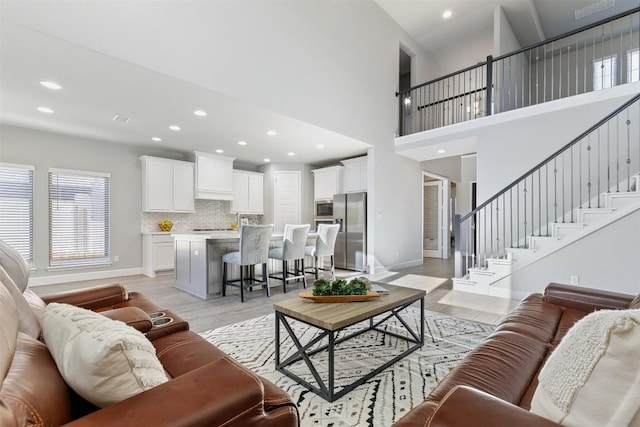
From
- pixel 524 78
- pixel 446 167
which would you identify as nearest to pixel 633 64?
pixel 524 78

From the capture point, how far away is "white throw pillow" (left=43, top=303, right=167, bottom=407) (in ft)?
2.37

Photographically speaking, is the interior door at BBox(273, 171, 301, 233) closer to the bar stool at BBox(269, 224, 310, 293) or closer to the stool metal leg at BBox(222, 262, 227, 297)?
the bar stool at BBox(269, 224, 310, 293)

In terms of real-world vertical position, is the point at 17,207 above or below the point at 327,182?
below

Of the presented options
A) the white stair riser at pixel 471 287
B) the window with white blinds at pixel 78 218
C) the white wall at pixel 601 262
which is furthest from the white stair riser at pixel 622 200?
the window with white blinds at pixel 78 218

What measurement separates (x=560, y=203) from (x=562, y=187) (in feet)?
0.80

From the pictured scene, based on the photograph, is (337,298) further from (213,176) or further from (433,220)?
(433,220)

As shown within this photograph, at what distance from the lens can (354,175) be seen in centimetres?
675

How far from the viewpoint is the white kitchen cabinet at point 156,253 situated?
18.2ft

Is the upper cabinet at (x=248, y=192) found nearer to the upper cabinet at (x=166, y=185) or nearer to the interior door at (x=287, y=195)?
the interior door at (x=287, y=195)

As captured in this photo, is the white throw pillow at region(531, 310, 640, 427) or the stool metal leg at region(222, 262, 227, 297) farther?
the stool metal leg at region(222, 262, 227, 297)

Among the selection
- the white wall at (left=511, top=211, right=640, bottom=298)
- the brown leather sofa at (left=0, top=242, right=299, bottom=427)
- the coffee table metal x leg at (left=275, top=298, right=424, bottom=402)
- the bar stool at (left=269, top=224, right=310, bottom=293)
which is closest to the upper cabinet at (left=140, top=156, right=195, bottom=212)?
the bar stool at (left=269, top=224, right=310, bottom=293)

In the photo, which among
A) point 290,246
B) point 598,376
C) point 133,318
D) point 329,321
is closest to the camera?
point 598,376

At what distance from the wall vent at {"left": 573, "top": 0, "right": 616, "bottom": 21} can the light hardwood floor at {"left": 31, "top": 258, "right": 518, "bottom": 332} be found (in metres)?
5.99

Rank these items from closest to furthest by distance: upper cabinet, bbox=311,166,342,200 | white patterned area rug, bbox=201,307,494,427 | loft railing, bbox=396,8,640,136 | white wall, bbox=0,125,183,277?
white patterned area rug, bbox=201,307,494,427
white wall, bbox=0,125,183,277
loft railing, bbox=396,8,640,136
upper cabinet, bbox=311,166,342,200
